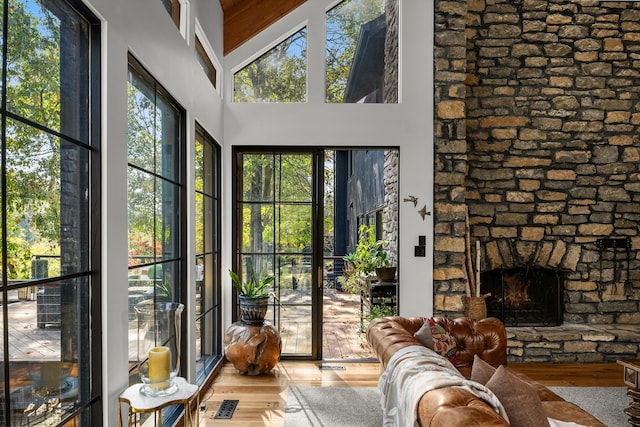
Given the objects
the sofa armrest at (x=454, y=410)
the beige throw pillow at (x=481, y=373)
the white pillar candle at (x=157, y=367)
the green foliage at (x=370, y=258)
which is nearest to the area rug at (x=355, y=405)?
the beige throw pillow at (x=481, y=373)

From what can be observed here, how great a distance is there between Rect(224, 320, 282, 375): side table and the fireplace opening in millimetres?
2455

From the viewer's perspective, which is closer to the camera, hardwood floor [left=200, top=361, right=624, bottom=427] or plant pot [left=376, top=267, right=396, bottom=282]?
hardwood floor [left=200, top=361, right=624, bottom=427]

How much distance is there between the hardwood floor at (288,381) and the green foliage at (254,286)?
73 centimetres

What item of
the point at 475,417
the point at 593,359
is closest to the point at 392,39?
the point at 593,359

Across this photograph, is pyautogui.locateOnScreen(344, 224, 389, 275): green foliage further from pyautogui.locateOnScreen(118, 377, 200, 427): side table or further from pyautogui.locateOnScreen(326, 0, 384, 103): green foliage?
pyautogui.locateOnScreen(118, 377, 200, 427): side table

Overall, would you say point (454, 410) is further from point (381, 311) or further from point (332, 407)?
point (381, 311)

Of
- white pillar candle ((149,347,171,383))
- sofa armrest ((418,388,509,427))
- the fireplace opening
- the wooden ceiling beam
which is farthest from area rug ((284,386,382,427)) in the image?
the wooden ceiling beam

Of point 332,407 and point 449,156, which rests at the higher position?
point 449,156

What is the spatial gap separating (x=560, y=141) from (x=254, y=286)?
3.63 m

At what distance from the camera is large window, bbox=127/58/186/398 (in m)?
2.43

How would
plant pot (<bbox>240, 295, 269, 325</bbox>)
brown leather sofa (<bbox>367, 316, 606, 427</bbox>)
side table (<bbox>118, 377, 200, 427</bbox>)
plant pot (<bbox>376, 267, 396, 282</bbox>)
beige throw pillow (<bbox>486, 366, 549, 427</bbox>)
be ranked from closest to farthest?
brown leather sofa (<bbox>367, 316, 606, 427</bbox>), beige throw pillow (<bbox>486, 366, 549, 427</bbox>), side table (<bbox>118, 377, 200, 427</bbox>), plant pot (<bbox>240, 295, 269, 325</bbox>), plant pot (<bbox>376, 267, 396, 282</bbox>)

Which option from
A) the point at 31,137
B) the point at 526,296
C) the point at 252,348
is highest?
the point at 31,137

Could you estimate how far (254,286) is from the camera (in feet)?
15.4

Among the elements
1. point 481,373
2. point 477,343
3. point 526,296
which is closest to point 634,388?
point 477,343
